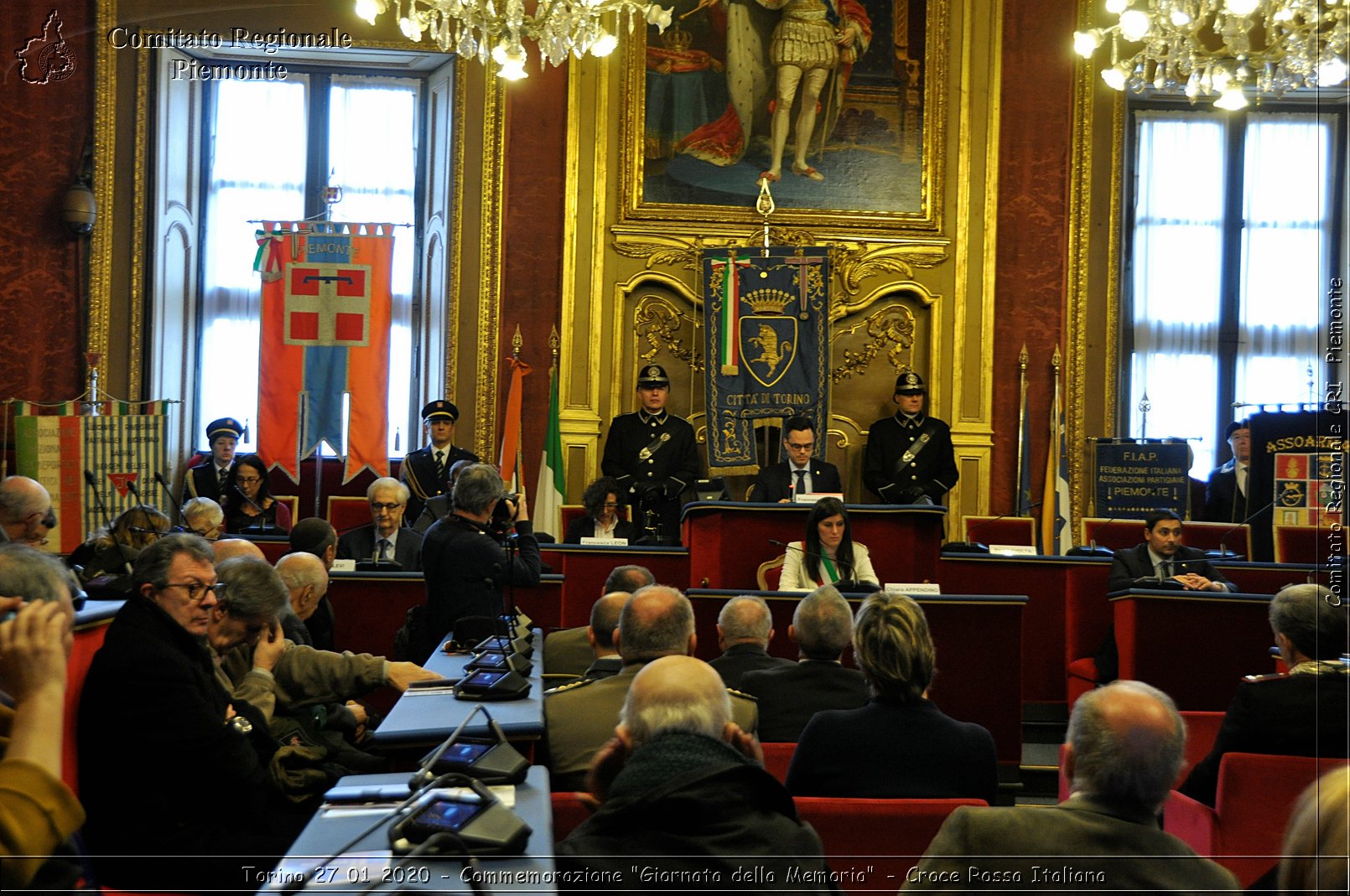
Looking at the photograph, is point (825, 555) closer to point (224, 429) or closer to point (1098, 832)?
point (1098, 832)

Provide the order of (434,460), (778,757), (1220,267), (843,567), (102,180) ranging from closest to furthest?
1. (778,757)
2. (843,567)
3. (434,460)
4. (102,180)
5. (1220,267)

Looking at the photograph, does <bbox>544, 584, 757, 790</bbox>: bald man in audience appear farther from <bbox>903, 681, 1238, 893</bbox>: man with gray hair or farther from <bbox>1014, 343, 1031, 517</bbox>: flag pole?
<bbox>1014, 343, 1031, 517</bbox>: flag pole

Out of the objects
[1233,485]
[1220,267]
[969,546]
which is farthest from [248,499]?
[1220,267]

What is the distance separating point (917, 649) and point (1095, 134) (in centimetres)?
867

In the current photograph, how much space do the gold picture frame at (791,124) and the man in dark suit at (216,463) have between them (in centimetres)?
358

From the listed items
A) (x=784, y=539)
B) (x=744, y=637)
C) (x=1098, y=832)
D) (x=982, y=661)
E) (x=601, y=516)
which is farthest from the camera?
(x=601, y=516)

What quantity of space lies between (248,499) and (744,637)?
5226 millimetres

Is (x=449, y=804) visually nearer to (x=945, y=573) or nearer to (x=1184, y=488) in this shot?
(x=945, y=573)

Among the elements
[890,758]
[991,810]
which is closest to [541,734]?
[890,758]

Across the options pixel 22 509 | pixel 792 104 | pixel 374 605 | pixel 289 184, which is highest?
pixel 792 104

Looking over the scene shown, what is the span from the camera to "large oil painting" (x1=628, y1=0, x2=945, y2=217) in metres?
10.2

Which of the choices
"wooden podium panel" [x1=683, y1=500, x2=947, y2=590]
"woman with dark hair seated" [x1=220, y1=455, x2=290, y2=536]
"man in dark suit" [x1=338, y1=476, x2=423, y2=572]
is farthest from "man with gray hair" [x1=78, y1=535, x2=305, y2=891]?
"woman with dark hair seated" [x1=220, y1=455, x2=290, y2=536]

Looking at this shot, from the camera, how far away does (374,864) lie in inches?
78.2

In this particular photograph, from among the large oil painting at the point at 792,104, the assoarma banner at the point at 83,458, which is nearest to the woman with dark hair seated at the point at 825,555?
the large oil painting at the point at 792,104
